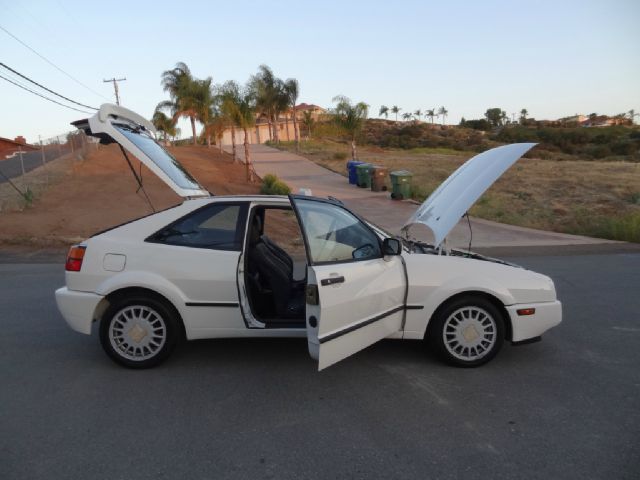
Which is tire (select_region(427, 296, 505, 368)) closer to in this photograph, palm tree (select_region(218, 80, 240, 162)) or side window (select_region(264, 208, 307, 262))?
side window (select_region(264, 208, 307, 262))

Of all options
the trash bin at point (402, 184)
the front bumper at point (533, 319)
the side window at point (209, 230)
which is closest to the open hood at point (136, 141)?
the side window at point (209, 230)

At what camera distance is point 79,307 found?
4.36 meters

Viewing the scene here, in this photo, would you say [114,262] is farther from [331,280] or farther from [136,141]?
[331,280]

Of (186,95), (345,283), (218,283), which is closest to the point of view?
(345,283)

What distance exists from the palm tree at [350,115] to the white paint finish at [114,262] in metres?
23.4

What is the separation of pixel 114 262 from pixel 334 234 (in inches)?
74.9

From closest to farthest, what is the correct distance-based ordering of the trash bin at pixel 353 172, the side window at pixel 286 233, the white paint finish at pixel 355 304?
the white paint finish at pixel 355 304, the side window at pixel 286 233, the trash bin at pixel 353 172

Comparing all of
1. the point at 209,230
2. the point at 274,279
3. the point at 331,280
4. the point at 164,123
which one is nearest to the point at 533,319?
the point at 331,280

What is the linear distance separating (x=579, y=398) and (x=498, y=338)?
2.47 ft

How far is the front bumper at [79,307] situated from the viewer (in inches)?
170

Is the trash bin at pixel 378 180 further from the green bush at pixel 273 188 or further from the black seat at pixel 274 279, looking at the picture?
the black seat at pixel 274 279

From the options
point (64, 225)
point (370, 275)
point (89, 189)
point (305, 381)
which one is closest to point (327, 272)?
point (370, 275)

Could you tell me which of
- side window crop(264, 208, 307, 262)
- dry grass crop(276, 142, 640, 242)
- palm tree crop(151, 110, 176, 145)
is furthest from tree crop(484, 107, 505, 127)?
side window crop(264, 208, 307, 262)

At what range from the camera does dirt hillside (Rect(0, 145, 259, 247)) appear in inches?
493
